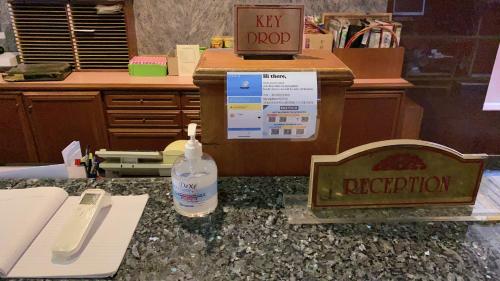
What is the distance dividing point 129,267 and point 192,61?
214cm

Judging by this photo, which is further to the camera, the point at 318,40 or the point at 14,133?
the point at 14,133

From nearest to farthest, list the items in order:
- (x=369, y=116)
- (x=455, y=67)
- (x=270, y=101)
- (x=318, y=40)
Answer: (x=270, y=101), (x=318, y=40), (x=369, y=116), (x=455, y=67)

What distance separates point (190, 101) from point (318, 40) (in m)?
0.93

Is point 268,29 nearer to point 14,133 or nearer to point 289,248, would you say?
point 289,248

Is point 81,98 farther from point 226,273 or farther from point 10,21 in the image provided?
point 226,273

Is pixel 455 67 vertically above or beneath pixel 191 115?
above

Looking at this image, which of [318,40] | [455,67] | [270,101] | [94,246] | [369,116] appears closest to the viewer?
[94,246]

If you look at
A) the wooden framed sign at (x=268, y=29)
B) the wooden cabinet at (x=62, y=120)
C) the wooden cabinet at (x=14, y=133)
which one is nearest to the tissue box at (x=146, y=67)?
the wooden cabinet at (x=62, y=120)

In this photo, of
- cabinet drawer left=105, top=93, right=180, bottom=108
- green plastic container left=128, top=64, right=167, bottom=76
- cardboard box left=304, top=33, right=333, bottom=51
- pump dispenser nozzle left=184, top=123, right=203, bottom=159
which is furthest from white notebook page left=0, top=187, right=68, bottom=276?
cardboard box left=304, top=33, right=333, bottom=51

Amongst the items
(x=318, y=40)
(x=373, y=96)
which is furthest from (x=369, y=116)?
(x=318, y=40)

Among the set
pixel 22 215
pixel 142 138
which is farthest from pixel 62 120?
pixel 22 215

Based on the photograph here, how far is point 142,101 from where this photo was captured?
2.58 m

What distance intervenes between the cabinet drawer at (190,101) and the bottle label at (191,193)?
1839 millimetres

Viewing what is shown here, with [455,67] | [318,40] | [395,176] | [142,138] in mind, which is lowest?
[142,138]
